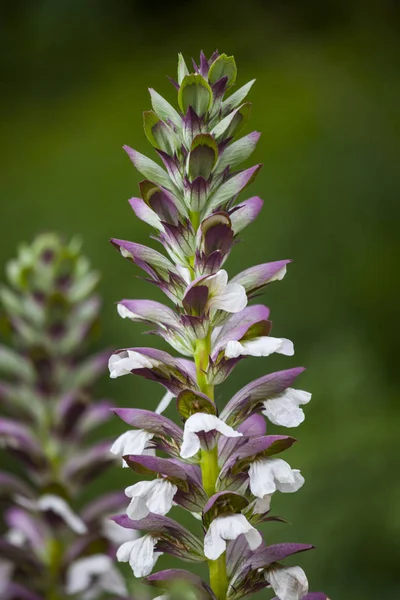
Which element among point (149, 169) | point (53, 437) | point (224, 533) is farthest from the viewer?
point (53, 437)

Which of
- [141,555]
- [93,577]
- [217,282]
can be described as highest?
[217,282]

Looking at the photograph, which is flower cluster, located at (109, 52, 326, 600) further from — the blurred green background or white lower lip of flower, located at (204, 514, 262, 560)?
the blurred green background

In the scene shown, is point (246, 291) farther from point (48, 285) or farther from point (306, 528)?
point (306, 528)

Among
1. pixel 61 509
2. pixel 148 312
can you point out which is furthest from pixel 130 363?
pixel 61 509

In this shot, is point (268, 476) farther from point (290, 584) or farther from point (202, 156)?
point (202, 156)

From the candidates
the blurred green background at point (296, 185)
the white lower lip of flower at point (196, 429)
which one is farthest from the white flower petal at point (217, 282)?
the blurred green background at point (296, 185)

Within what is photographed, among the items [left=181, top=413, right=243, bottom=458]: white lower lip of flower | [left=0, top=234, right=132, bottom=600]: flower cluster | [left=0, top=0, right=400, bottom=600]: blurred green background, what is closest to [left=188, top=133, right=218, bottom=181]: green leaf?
[left=181, top=413, right=243, bottom=458]: white lower lip of flower

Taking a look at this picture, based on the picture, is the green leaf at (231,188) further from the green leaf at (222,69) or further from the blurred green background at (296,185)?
the blurred green background at (296,185)

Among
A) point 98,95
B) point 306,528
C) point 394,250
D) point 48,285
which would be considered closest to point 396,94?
point 394,250
